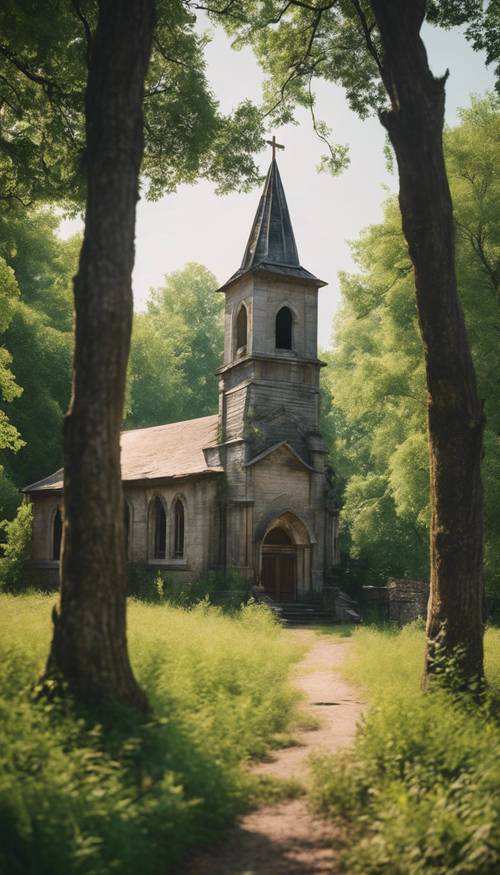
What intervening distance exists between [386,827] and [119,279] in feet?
18.1

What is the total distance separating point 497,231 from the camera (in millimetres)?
21922

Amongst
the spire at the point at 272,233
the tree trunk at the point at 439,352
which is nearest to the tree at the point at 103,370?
the tree trunk at the point at 439,352

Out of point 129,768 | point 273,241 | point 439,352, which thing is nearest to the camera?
point 129,768

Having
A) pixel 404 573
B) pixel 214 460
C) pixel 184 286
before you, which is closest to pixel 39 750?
pixel 214 460

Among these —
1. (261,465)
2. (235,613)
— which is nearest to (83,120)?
(235,613)

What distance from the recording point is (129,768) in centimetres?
612

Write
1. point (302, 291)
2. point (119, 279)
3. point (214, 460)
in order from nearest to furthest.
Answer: point (119, 279) → point (214, 460) → point (302, 291)

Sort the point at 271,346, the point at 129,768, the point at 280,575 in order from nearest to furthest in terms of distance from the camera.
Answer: the point at 129,768 < the point at 280,575 < the point at 271,346

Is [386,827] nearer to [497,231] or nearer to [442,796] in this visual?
[442,796]

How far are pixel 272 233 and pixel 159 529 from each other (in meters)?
12.1

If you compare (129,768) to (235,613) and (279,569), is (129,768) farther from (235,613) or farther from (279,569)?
(279,569)

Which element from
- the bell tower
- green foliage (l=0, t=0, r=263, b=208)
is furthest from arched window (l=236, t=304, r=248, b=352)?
green foliage (l=0, t=0, r=263, b=208)

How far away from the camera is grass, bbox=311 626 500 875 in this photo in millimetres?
5207

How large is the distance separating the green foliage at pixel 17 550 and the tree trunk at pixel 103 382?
26.3m
